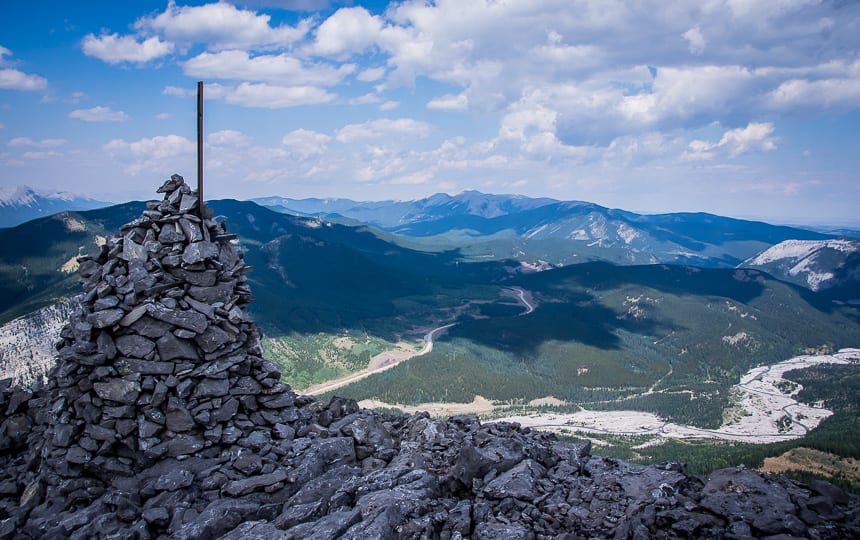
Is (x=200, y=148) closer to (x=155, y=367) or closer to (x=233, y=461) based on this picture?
(x=155, y=367)

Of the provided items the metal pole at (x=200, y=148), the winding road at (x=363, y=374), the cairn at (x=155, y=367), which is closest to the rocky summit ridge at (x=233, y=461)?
the cairn at (x=155, y=367)

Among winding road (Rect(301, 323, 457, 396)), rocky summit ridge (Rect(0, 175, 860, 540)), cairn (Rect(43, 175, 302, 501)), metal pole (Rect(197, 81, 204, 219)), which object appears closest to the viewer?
rocky summit ridge (Rect(0, 175, 860, 540))

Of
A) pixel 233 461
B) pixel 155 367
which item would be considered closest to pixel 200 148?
pixel 155 367

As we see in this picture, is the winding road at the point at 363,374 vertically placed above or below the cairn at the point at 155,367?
below

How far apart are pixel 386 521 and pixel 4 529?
16.1 m

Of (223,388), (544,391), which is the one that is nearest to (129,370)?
(223,388)

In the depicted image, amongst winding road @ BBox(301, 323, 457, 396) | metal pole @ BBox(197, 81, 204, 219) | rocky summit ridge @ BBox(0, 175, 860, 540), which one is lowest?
winding road @ BBox(301, 323, 457, 396)

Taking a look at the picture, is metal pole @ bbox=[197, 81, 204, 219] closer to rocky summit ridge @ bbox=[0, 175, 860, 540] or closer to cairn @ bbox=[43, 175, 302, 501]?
cairn @ bbox=[43, 175, 302, 501]

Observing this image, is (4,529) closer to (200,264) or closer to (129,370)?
(129,370)

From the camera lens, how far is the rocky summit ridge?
16.8 meters

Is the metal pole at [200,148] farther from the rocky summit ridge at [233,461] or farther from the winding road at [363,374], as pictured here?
the winding road at [363,374]

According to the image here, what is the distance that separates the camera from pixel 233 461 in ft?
68.6

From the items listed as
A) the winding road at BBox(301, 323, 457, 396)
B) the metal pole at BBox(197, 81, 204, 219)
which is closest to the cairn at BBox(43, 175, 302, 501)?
the metal pole at BBox(197, 81, 204, 219)

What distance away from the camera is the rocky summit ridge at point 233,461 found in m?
16.8
